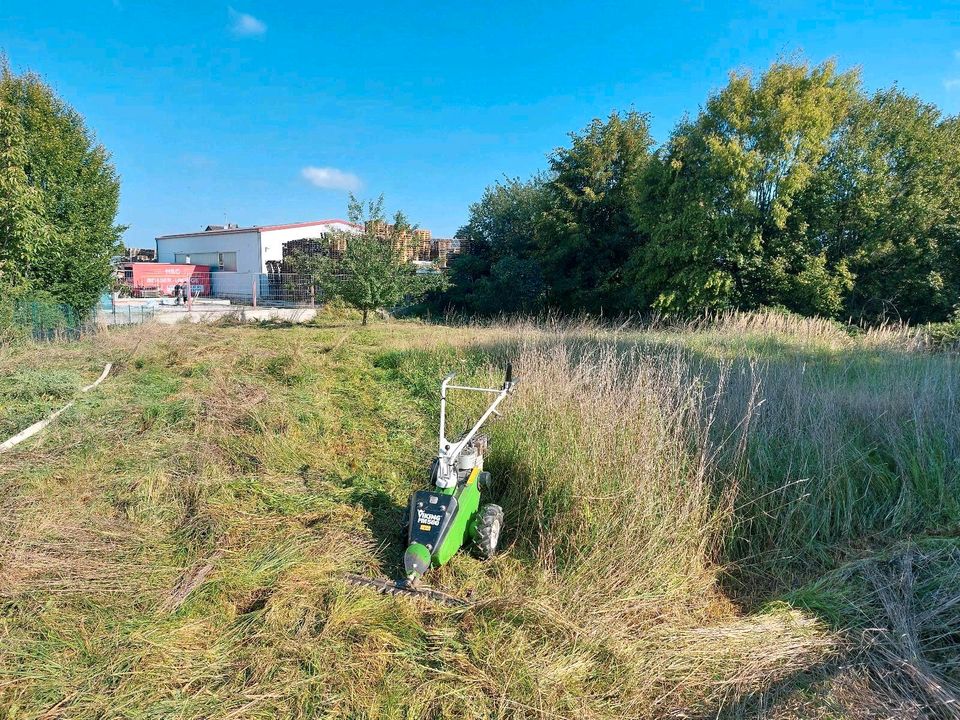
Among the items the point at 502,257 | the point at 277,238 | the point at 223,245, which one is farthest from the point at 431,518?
the point at 223,245

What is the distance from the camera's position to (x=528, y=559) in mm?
3438

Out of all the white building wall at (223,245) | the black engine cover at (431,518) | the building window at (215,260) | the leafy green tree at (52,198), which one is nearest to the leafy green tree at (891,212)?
the black engine cover at (431,518)

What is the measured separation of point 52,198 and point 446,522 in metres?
12.1

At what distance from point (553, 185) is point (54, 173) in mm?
13582

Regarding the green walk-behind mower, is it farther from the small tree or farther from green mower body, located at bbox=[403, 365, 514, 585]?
the small tree

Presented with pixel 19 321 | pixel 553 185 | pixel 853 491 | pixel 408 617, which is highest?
pixel 553 185

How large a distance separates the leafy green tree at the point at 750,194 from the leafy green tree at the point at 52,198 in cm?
1378

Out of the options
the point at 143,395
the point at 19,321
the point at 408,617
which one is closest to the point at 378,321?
the point at 19,321

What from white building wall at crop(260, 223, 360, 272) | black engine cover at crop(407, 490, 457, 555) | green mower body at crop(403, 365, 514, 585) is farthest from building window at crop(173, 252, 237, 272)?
black engine cover at crop(407, 490, 457, 555)

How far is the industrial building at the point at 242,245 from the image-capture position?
27188 mm

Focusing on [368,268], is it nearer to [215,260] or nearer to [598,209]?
[598,209]

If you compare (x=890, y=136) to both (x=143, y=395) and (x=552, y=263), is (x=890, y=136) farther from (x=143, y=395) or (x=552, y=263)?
(x=143, y=395)

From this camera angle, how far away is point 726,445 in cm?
395

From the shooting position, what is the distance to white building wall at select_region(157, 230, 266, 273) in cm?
2753
